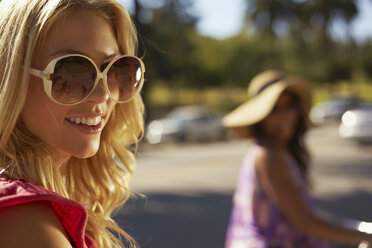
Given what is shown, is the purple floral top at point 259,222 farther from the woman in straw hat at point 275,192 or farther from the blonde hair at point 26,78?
the blonde hair at point 26,78

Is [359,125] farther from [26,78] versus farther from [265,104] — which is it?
[26,78]

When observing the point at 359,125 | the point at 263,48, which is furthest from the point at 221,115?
the point at 263,48

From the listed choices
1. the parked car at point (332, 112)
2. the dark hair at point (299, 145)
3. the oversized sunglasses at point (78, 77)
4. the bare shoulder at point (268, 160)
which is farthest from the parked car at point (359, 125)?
the oversized sunglasses at point (78, 77)

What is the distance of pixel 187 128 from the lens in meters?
24.6

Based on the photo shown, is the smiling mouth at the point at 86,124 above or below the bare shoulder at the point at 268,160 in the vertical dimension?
above

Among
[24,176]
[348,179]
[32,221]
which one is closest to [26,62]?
[24,176]

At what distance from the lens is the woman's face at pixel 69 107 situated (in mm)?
1209

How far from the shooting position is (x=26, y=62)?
1.17 metres

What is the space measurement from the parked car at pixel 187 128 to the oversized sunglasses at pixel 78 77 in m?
21.5

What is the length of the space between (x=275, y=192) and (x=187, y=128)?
863 inches

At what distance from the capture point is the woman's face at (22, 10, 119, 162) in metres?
1.21

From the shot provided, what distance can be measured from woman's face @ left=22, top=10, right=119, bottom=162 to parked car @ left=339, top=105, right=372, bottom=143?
18.1 m

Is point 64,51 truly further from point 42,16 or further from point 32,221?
point 32,221

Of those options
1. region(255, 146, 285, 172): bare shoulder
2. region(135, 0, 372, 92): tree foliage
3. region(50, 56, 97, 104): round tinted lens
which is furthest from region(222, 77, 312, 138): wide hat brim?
region(135, 0, 372, 92): tree foliage
